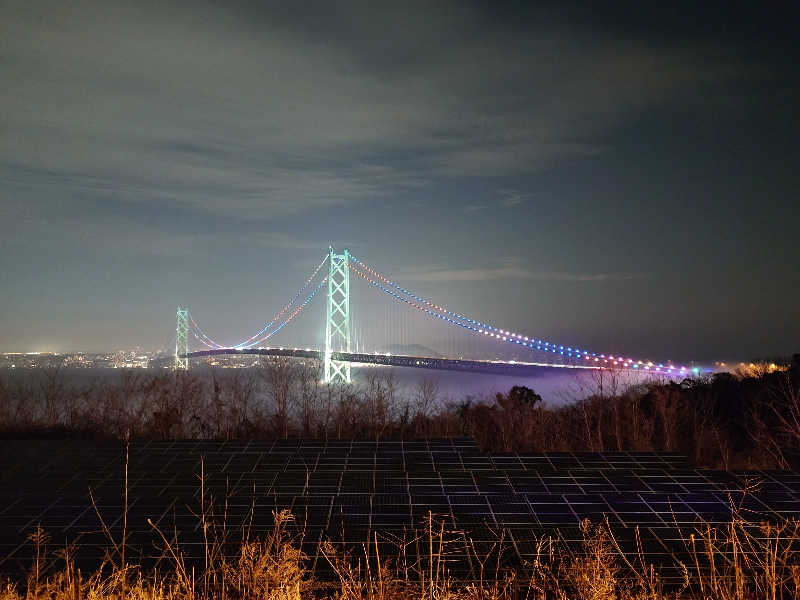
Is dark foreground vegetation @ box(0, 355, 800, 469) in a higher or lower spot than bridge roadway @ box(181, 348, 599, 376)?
lower

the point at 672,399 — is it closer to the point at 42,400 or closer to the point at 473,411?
the point at 473,411

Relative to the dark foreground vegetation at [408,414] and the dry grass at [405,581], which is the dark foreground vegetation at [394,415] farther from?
the dry grass at [405,581]

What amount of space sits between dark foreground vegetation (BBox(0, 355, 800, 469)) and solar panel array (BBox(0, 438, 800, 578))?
97 cm

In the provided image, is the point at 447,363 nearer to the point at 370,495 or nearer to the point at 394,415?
the point at 394,415

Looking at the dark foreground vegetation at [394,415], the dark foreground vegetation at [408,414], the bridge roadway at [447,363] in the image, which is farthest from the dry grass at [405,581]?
the bridge roadway at [447,363]

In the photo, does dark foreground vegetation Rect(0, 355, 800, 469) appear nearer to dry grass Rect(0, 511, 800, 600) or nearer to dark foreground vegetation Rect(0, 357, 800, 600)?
dark foreground vegetation Rect(0, 357, 800, 600)

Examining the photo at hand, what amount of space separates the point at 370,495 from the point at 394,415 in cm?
248

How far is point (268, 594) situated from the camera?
193 centimetres

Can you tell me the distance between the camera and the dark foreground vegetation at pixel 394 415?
4918 mm

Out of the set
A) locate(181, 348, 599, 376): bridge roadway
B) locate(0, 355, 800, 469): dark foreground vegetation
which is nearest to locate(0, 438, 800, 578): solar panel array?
locate(0, 355, 800, 469): dark foreground vegetation

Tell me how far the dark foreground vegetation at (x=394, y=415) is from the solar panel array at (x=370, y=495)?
97 cm

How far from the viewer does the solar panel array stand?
8.49 feet

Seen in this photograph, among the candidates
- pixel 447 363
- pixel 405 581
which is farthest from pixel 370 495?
pixel 447 363

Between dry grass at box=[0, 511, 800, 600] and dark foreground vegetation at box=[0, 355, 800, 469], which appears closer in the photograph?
dry grass at box=[0, 511, 800, 600]
